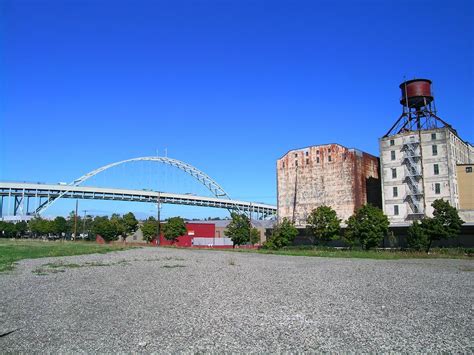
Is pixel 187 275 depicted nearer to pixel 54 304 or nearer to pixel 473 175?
pixel 54 304

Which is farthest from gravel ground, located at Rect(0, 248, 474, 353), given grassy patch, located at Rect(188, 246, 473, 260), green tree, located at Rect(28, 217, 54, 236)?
green tree, located at Rect(28, 217, 54, 236)

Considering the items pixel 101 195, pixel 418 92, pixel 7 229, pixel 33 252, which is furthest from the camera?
pixel 101 195

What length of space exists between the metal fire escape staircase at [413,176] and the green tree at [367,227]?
16944mm

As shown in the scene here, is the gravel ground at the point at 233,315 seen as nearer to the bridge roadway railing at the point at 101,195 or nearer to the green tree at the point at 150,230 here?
the green tree at the point at 150,230

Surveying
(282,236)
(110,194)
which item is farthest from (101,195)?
(282,236)

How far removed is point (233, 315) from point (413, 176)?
70.7 metres

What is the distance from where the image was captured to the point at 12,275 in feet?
71.9

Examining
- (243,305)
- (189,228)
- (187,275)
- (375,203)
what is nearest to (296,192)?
(375,203)

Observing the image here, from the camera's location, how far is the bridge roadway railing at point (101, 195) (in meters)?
133

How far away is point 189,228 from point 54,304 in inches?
3721

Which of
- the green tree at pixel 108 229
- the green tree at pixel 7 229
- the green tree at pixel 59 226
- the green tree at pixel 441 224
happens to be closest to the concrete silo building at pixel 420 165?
the green tree at pixel 441 224

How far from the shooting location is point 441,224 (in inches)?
2153

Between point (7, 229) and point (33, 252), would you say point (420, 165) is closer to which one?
point (33, 252)

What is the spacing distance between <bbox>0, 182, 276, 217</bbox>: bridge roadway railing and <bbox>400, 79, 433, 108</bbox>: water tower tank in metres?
65.0
